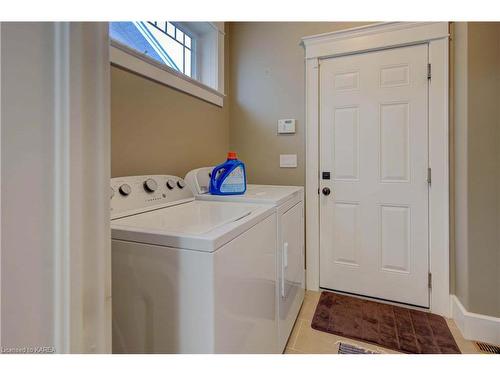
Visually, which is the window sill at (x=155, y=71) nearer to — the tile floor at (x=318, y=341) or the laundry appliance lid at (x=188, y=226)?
the laundry appliance lid at (x=188, y=226)

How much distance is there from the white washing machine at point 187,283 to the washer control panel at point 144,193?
0.06 m

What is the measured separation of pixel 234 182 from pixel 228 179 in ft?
0.15

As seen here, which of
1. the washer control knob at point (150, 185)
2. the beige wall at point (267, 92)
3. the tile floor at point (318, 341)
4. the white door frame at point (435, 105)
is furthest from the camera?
the beige wall at point (267, 92)

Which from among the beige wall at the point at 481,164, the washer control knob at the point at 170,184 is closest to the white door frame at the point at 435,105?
the beige wall at the point at 481,164

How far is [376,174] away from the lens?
2.05 metres

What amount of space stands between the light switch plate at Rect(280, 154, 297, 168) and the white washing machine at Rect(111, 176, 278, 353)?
4.26 feet

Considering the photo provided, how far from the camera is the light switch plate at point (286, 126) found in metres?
2.28

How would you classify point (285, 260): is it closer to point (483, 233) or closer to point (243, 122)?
point (483, 233)

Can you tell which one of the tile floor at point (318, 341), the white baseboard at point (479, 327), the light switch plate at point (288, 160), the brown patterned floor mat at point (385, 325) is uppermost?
the light switch plate at point (288, 160)

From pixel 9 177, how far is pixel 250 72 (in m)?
2.32

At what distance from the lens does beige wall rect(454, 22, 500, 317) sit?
1.55 meters

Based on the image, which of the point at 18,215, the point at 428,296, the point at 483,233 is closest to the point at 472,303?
the point at 428,296

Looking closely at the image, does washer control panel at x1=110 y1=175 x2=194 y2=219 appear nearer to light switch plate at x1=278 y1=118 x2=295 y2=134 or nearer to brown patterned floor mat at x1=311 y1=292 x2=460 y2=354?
light switch plate at x1=278 y1=118 x2=295 y2=134

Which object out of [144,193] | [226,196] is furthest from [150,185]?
[226,196]
